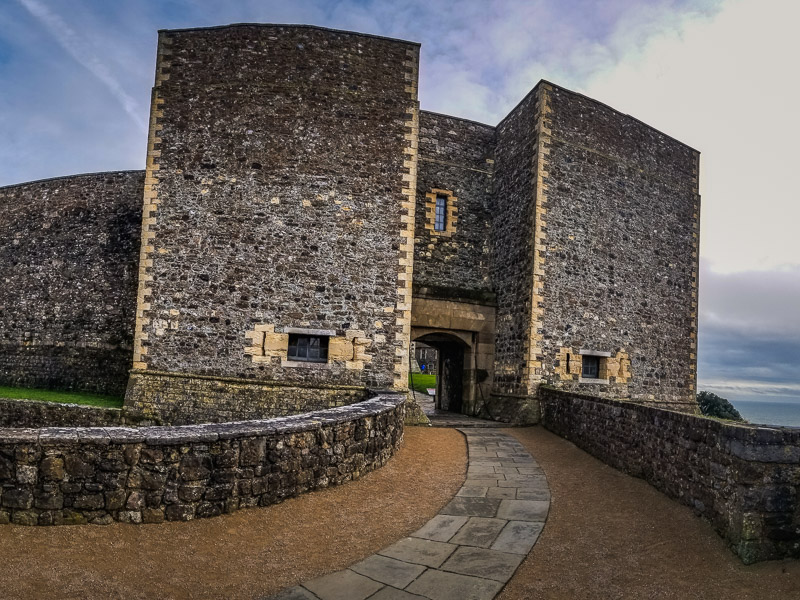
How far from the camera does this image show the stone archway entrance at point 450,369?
15.7 metres

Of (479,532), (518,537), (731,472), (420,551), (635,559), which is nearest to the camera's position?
(635,559)

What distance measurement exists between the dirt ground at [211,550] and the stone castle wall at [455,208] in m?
9.44

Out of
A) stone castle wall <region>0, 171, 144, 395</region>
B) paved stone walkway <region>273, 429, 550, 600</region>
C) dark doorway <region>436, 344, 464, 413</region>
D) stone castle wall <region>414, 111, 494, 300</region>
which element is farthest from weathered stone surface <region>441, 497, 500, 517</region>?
stone castle wall <region>0, 171, 144, 395</region>

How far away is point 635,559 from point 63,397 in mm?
14929

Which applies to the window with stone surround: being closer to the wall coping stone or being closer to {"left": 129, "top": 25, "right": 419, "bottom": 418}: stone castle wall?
{"left": 129, "top": 25, "right": 419, "bottom": 418}: stone castle wall

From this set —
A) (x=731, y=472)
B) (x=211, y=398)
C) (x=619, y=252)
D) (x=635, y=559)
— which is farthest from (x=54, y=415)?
(x=619, y=252)

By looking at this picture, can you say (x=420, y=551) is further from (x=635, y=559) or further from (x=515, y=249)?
(x=515, y=249)

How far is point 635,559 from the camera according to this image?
4.75 metres

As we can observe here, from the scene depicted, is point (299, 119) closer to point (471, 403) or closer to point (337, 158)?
point (337, 158)

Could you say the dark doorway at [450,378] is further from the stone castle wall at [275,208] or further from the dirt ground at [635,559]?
the dirt ground at [635,559]

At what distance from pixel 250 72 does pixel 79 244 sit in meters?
9.24

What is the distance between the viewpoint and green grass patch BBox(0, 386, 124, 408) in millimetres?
13602

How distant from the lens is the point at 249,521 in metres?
5.06

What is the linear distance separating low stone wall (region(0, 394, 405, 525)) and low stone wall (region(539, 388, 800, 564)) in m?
4.19
